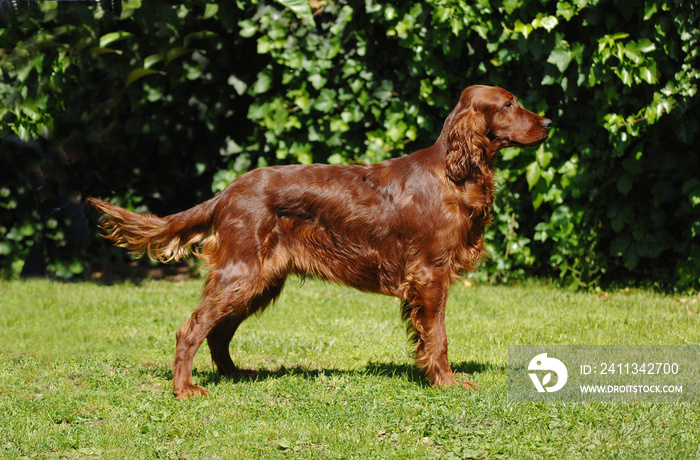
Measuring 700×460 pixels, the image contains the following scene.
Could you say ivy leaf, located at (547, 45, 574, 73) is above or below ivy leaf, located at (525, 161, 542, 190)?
above

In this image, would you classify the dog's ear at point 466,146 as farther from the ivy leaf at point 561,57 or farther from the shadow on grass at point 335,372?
the ivy leaf at point 561,57

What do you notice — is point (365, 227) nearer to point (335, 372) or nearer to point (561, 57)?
point (335, 372)

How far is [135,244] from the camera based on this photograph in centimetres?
429

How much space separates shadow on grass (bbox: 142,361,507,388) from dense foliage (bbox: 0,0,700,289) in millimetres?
2350

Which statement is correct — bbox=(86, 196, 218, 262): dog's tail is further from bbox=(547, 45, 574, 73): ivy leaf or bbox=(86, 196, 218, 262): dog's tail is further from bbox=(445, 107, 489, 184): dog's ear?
bbox=(547, 45, 574, 73): ivy leaf

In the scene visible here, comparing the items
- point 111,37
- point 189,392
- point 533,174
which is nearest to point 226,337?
point 189,392

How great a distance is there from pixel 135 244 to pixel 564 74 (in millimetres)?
3714

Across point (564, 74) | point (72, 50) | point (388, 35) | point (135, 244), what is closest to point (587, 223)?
point (564, 74)

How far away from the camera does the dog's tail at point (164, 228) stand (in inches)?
167

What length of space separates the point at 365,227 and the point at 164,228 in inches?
45.8

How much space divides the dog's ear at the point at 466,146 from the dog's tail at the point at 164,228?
138cm

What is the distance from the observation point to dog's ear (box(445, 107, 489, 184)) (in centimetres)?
409

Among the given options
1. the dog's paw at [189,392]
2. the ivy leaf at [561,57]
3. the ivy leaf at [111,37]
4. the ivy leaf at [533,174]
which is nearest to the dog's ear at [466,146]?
the dog's paw at [189,392]

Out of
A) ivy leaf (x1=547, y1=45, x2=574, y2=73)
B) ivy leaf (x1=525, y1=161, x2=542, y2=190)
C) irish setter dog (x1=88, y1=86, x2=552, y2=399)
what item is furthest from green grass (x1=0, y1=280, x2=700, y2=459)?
ivy leaf (x1=547, y1=45, x2=574, y2=73)
